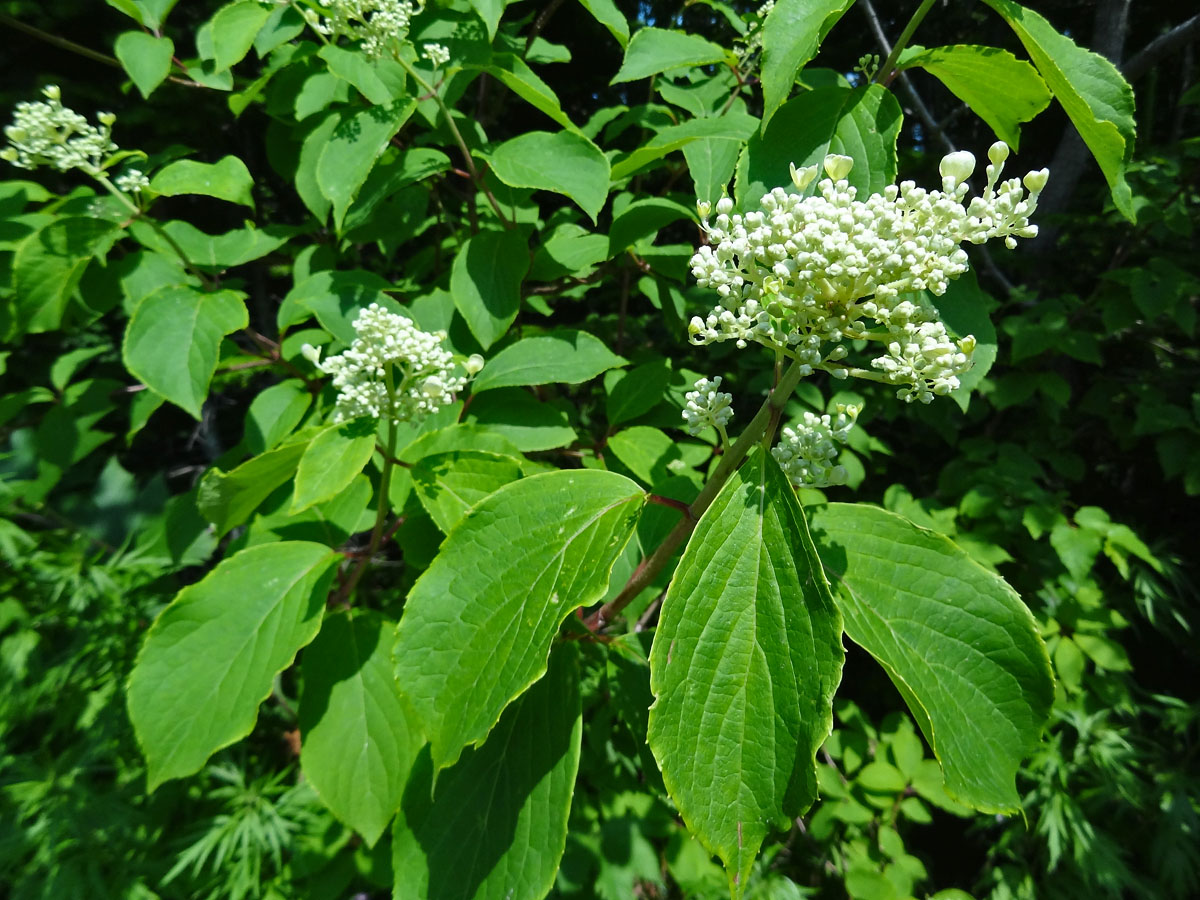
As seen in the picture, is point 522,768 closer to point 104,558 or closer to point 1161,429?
point 1161,429

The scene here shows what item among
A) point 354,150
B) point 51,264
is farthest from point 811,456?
point 51,264

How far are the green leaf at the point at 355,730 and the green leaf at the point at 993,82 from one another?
1.34 meters

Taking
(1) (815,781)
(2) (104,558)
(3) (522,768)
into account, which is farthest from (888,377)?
(2) (104,558)

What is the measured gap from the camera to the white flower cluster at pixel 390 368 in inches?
39.8

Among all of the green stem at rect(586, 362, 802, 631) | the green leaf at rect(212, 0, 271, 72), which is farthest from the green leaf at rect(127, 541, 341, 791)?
the green leaf at rect(212, 0, 271, 72)

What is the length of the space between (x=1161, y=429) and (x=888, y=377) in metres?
2.55

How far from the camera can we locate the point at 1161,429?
8.07ft

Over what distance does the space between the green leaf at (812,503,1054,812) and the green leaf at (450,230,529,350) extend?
0.86 m

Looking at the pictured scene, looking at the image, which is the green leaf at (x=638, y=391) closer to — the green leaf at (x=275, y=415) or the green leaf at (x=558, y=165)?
the green leaf at (x=558, y=165)

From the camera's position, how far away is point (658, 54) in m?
1.30

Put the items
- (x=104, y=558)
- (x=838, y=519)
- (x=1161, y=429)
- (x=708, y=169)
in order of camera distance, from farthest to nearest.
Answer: (x=104, y=558) < (x=1161, y=429) < (x=708, y=169) < (x=838, y=519)

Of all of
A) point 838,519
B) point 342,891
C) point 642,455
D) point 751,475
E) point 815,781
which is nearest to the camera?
Result: point 815,781

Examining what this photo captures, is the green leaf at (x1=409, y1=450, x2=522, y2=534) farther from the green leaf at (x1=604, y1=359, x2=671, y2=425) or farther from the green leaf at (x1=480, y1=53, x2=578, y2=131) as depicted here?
the green leaf at (x1=480, y1=53, x2=578, y2=131)

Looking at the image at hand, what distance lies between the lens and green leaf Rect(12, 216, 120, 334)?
4.62 feet
